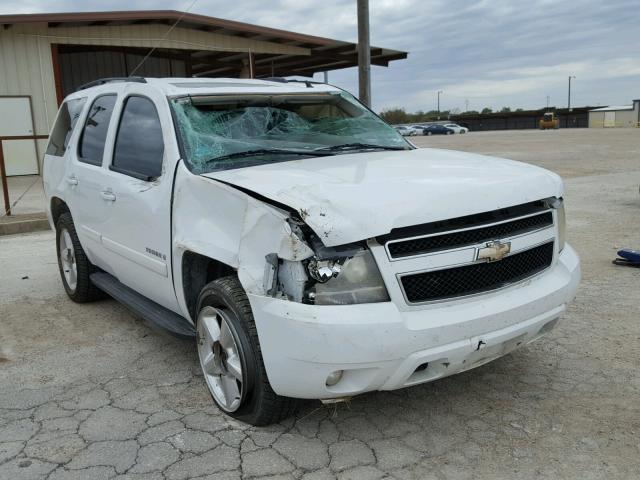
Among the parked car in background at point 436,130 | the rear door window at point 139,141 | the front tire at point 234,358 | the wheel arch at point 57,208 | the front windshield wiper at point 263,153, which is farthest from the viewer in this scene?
the parked car in background at point 436,130

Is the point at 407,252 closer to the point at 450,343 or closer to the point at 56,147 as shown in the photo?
the point at 450,343

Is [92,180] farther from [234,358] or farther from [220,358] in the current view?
[234,358]

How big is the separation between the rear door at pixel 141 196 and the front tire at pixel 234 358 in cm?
49

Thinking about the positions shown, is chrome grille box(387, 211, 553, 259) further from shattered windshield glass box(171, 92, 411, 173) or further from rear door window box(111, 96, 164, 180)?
rear door window box(111, 96, 164, 180)

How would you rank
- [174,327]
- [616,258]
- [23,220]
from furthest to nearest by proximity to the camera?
1. [23,220]
2. [616,258]
3. [174,327]

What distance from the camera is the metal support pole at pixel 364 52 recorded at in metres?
11.3

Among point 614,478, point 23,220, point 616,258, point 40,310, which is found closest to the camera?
point 614,478

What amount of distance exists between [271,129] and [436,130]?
66610 mm

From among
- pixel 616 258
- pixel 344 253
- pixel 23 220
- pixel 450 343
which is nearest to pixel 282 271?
pixel 344 253

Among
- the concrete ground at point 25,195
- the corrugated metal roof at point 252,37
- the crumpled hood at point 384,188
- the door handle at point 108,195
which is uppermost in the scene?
the corrugated metal roof at point 252,37

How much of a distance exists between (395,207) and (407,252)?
0.70 ft

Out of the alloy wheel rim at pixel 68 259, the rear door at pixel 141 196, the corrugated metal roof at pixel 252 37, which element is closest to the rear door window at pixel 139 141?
the rear door at pixel 141 196

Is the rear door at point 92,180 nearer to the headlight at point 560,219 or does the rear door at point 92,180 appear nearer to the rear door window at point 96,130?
the rear door window at point 96,130

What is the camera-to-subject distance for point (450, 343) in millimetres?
2719
